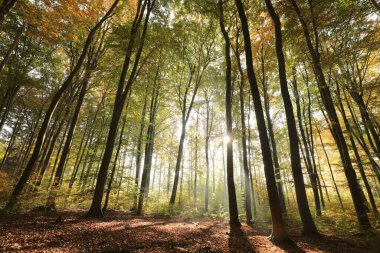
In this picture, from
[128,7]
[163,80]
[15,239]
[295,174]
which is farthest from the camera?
[163,80]

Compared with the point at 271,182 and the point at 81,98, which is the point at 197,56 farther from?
the point at 271,182

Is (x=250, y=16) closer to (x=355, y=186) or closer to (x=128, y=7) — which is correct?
(x=128, y=7)

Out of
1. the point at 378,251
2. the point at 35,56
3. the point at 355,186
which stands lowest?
the point at 378,251

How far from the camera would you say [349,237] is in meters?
7.86

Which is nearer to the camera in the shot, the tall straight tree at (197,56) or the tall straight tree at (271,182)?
the tall straight tree at (271,182)

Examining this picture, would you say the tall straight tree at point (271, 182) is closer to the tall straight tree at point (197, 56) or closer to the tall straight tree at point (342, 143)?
the tall straight tree at point (342, 143)

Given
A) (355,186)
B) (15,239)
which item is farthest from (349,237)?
(15,239)

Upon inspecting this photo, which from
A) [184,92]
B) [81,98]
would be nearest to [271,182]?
[81,98]

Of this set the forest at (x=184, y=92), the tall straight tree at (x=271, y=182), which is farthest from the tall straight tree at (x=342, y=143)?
the tall straight tree at (x=271, y=182)

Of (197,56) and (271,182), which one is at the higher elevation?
(197,56)

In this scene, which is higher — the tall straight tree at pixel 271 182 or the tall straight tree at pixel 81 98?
the tall straight tree at pixel 81 98

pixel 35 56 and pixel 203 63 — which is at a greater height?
pixel 203 63

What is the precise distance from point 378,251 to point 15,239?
383 inches

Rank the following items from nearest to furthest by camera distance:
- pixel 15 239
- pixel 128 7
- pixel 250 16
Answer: pixel 15 239 → pixel 250 16 → pixel 128 7
